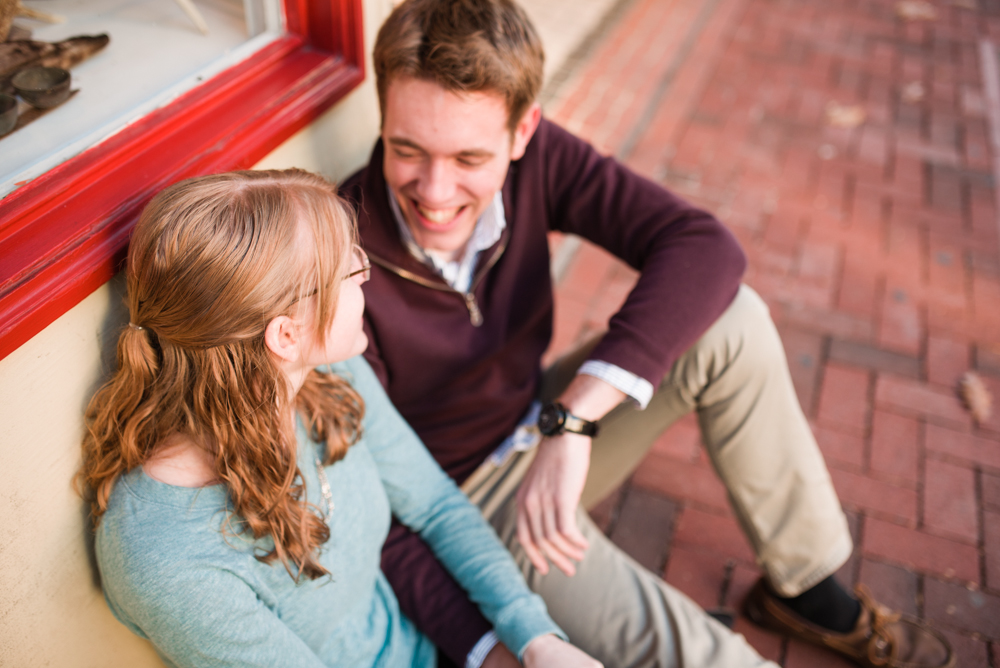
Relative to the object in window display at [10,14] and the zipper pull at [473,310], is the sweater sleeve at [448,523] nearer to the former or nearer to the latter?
the zipper pull at [473,310]

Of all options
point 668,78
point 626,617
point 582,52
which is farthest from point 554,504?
point 582,52

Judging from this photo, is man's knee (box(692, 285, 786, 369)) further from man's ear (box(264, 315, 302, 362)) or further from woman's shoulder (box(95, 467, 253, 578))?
woman's shoulder (box(95, 467, 253, 578))

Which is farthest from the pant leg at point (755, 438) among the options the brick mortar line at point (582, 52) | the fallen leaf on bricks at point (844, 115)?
the fallen leaf on bricks at point (844, 115)

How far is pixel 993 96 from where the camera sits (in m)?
4.59

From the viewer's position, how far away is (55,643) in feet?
4.14

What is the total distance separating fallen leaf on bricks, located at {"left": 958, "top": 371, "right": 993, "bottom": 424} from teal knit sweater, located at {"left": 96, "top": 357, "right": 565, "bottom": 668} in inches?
79.8

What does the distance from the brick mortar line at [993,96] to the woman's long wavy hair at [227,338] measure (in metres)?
3.62

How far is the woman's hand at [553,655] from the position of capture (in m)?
1.35

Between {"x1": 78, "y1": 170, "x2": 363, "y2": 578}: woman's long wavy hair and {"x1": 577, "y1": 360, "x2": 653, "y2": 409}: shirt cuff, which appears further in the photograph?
{"x1": 577, "y1": 360, "x2": 653, "y2": 409}: shirt cuff

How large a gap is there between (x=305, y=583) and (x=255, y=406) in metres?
0.33

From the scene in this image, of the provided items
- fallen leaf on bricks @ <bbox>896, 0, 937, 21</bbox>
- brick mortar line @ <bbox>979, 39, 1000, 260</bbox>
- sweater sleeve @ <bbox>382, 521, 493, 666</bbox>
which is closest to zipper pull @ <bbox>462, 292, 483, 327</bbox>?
sweater sleeve @ <bbox>382, 521, 493, 666</bbox>

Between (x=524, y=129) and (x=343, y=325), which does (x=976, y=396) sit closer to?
(x=524, y=129)

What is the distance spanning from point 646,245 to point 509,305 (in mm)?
373

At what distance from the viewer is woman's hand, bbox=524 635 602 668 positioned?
1.35 m
